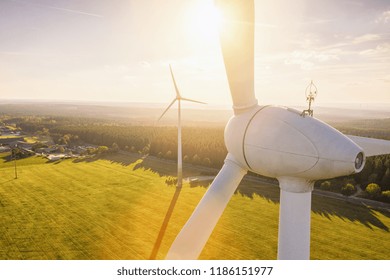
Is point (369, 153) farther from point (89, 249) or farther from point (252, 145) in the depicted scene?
point (89, 249)

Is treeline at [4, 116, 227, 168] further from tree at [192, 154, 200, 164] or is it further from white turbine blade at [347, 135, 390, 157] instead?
white turbine blade at [347, 135, 390, 157]

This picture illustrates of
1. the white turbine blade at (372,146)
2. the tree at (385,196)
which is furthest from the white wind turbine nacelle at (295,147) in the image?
the tree at (385,196)

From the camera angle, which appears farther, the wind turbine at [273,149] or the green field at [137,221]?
the green field at [137,221]

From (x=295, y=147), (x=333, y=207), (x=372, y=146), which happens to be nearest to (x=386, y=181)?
(x=333, y=207)

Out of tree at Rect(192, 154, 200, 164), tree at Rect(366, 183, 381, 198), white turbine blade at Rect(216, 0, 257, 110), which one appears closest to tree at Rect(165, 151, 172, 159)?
tree at Rect(192, 154, 200, 164)

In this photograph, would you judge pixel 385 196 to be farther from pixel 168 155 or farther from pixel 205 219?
pixel 168 155

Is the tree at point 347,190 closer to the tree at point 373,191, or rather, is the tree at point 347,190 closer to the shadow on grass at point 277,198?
the shadow on grass at point 277,198

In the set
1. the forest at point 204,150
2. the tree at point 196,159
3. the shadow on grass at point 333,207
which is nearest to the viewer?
the shadow on grass at point 333,207
